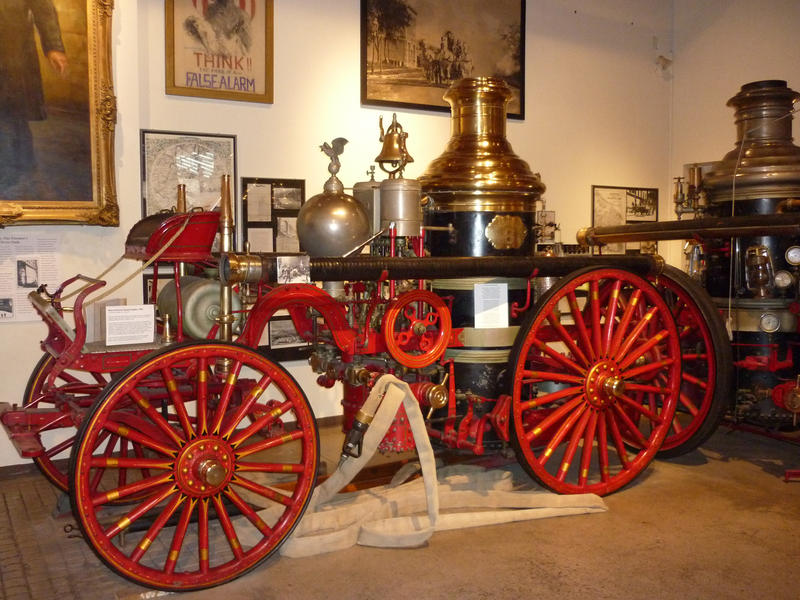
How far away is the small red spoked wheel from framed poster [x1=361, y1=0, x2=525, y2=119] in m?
2.59

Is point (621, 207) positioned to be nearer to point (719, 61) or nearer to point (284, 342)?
Result: point (719, 61)

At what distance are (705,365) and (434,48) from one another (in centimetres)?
335

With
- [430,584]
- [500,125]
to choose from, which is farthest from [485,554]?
[500,125]

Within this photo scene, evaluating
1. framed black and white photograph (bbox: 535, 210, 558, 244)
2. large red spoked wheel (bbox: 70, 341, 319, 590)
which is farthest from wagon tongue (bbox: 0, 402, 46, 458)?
framed black and white photograph (bbox: 535, 210, 558, 244)

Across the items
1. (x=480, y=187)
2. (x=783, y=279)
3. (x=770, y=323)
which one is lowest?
(x=770, y=323)

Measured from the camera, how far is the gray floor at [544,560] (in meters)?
3.13

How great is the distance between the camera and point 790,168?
4977mm

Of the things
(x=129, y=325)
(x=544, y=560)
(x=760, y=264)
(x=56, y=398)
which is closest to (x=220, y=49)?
(x=129, y=325)

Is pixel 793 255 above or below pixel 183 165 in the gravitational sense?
below

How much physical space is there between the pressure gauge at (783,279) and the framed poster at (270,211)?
3.32m

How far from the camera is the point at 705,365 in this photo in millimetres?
5172

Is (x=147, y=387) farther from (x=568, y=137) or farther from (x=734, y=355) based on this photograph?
(x=568, y=137)

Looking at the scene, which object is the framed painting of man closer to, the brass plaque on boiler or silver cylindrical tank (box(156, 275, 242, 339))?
silver cylindrical tank (box(156, 275, 242, 339))

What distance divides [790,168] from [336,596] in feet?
13.0
